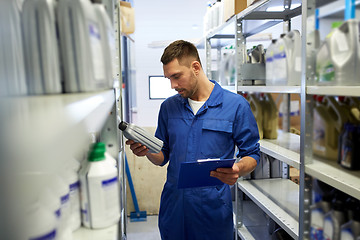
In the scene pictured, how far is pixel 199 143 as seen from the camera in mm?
1898

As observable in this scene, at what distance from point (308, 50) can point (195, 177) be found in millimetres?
928

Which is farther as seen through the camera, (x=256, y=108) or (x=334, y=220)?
(x=256, y=108)

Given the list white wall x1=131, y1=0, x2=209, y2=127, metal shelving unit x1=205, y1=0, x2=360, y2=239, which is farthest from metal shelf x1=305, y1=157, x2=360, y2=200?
white wall x1=131, y1=0, x2=209, y2=127

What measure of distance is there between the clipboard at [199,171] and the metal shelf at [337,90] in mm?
556

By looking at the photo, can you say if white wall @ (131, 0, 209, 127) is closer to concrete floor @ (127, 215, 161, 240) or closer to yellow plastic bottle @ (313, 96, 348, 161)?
concrete floor @ (127, 215, 161, 240)

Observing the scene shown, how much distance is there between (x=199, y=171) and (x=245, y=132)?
511 millimetres

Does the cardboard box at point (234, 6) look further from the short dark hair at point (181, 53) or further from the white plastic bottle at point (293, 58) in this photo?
the short dark hair at point (181, 53)

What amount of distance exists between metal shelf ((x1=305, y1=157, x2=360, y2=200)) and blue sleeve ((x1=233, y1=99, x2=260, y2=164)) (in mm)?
370

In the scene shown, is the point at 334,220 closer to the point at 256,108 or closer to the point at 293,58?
the point at 293,58

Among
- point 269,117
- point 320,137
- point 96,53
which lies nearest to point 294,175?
point 269,117

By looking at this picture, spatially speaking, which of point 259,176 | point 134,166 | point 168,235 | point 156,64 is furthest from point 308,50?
point 156,64

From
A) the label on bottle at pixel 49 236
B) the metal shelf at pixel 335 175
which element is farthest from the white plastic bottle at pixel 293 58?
the label on bottle at pixel 49 236

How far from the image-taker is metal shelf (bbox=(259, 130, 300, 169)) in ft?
6.21

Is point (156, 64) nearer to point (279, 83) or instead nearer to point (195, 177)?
point (279, 83)
